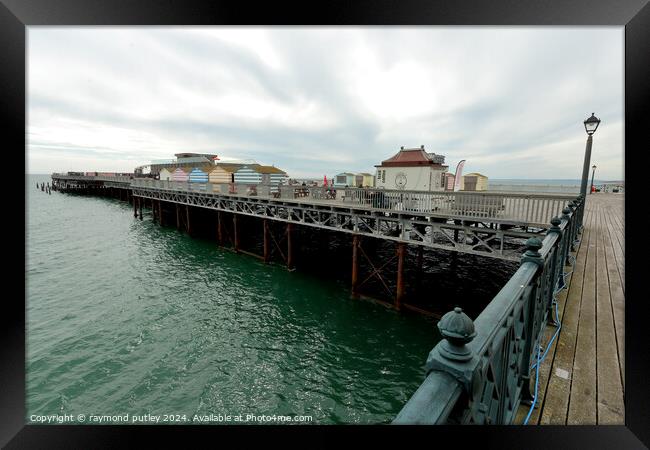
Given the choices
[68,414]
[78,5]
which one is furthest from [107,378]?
[78,5]

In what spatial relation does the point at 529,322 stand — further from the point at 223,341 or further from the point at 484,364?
the point at 223,341

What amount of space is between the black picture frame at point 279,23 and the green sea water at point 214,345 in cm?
136

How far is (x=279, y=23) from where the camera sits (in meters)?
2.95

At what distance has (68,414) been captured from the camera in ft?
22.7

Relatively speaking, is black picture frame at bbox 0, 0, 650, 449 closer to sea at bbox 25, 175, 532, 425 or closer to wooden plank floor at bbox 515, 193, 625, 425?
wooden plank floor at bbox 515, 193, 625, 425

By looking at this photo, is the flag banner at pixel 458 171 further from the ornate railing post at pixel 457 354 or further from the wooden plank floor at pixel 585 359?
the ornate railing post at pixel 457 354

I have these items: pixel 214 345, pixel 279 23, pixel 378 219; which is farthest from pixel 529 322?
pixel 378 219

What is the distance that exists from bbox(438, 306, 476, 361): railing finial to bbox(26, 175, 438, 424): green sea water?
4.85 meters

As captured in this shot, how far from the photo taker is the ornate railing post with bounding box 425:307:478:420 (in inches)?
49.0

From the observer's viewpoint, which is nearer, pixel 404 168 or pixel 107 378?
pixel 107 378

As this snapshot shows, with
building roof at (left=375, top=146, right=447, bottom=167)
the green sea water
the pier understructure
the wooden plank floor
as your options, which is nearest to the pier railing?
the wooden plank floor

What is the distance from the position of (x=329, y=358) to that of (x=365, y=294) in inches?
194
